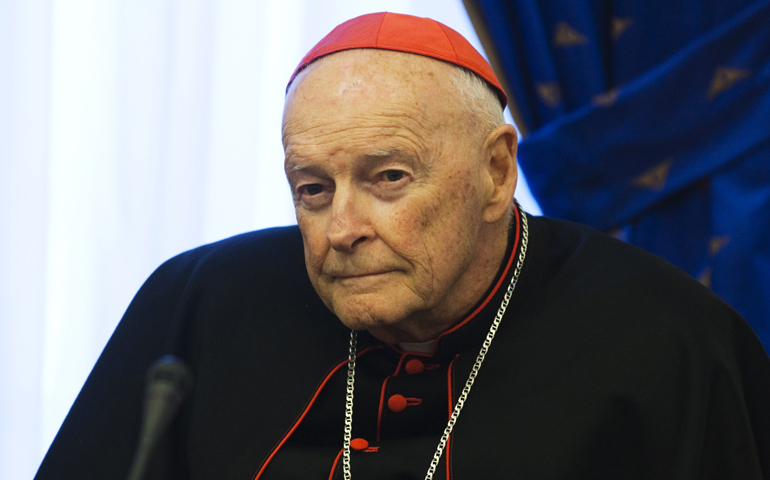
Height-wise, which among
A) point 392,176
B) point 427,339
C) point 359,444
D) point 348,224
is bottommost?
point 359,444

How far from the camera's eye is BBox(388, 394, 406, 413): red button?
1800 millimetres

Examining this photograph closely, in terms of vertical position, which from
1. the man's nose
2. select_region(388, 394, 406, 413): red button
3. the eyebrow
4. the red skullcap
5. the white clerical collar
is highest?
the red skullcap

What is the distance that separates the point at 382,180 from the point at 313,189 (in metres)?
0.18

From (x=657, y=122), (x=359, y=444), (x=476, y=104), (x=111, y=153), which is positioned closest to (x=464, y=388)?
(x=359, y=444)

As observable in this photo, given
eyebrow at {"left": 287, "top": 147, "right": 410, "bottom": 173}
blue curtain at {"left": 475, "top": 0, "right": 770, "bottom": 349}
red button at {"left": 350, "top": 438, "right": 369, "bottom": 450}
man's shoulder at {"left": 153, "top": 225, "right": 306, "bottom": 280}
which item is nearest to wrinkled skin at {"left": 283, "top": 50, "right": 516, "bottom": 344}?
eyebrow at {"left": 287, "top": 147, "right": 410, "bottom": 173}

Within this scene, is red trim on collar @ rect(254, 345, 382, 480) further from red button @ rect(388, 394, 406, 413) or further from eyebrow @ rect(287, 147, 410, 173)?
eyebrow @ rect(287, 147, 410, 173)

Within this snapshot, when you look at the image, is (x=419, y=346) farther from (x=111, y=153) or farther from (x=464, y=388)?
(x=111, y=153)

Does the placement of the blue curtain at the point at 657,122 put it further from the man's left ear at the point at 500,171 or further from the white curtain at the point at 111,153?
the man's left ear at the point at 500,171

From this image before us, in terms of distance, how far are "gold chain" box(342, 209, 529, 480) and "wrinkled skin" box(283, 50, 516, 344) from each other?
201mm

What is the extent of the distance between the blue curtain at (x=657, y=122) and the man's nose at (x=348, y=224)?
1231 millimetres

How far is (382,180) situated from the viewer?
1645mm

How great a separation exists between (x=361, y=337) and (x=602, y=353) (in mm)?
604

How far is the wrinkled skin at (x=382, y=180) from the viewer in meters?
1.61

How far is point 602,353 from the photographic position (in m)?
1.76
